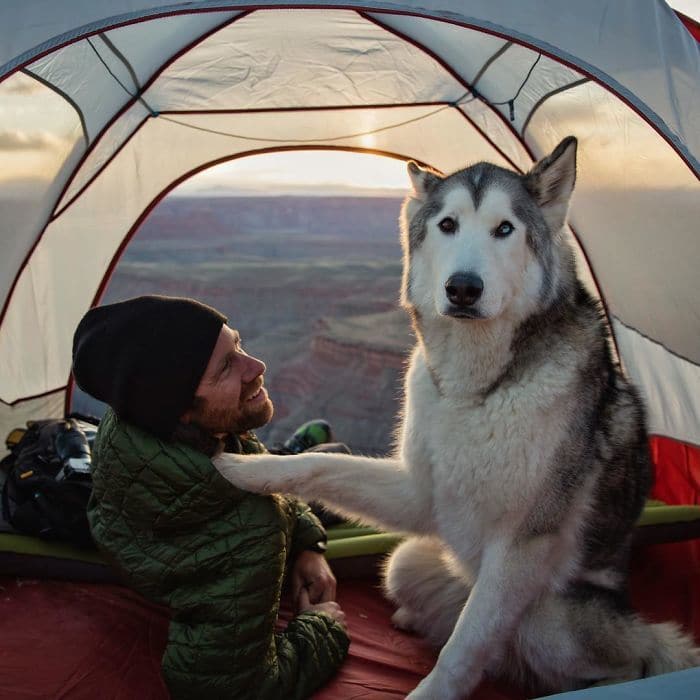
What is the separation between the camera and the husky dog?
246cm

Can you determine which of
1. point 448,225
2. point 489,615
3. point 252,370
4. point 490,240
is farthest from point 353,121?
point 489,615

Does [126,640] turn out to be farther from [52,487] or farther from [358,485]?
[358,485]

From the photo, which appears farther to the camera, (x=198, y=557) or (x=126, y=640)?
(x=126, y=640)

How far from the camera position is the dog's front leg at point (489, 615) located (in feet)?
8.00

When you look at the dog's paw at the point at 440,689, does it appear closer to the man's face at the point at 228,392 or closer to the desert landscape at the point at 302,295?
the man's face at the point at 228,392

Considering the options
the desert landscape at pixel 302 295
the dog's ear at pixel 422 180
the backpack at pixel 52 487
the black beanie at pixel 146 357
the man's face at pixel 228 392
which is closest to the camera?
the black beanie at pixel 146 357

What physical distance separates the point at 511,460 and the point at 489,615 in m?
0.48

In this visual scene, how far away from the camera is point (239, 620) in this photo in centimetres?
235

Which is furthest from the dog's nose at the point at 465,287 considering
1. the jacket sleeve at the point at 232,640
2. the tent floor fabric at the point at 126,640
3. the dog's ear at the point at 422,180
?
the tent floor fabric at the point at 126,640

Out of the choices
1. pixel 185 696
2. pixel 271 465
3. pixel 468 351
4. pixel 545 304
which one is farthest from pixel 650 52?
pixel 185 696

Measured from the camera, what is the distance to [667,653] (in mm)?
2512

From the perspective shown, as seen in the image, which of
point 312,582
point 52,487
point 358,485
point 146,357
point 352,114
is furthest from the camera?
point 352,114

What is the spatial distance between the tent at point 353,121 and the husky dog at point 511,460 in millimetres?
546

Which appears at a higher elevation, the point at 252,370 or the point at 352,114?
the point at 352,114
